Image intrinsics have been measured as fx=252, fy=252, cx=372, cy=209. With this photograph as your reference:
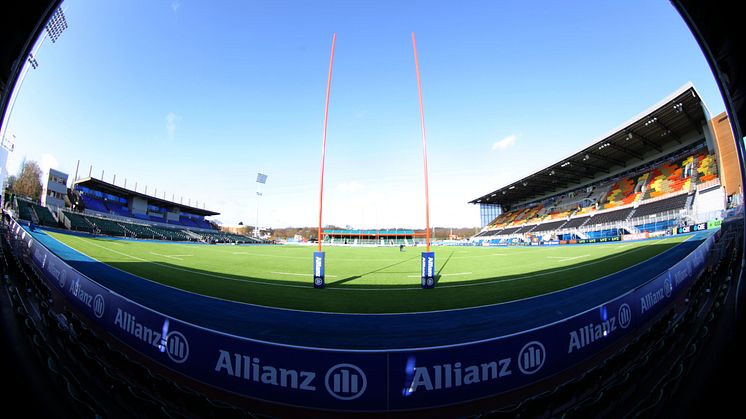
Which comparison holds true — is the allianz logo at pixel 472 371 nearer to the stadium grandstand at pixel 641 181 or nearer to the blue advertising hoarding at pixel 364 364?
the blue advertising hoarding at pixel 364 364

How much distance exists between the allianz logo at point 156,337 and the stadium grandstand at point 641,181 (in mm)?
38291

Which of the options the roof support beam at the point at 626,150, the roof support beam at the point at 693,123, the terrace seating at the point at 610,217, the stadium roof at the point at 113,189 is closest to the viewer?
the roof support beam at the point at 693,123

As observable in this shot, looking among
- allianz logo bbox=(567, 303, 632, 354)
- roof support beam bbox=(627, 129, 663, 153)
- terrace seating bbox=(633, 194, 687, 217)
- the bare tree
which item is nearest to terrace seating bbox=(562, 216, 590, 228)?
terrace seating bbox=(633, 194, 687, 217)

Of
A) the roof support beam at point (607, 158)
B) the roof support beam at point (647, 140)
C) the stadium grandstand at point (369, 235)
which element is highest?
the roof support beam at point (647, 140)

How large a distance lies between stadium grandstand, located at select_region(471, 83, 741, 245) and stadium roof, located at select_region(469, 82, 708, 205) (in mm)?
79

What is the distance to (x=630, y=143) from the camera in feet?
113

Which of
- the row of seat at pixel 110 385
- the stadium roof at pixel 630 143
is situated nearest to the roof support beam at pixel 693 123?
the stadium roof at pixel 630 143

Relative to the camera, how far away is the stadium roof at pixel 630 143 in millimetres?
27422

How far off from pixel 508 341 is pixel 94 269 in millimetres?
17402

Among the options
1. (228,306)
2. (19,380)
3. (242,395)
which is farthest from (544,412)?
(228,306)

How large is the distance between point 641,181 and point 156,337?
5352cm

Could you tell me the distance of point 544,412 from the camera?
9.92ft

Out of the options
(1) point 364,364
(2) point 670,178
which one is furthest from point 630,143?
(1) point 364,364

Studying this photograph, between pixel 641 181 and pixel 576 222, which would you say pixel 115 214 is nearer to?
pixel 576 222
